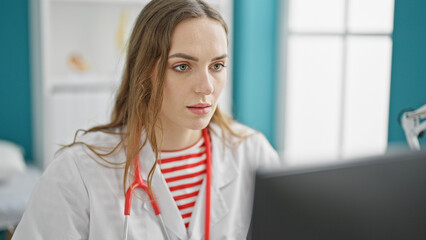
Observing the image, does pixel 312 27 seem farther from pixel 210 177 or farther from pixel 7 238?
pixel 7 238

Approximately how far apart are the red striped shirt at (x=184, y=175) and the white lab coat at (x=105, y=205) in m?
0.02

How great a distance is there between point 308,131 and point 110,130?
1810mm

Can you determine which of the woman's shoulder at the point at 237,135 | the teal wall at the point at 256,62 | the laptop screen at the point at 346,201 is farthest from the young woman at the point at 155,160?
the teal wall at the point at 256,62

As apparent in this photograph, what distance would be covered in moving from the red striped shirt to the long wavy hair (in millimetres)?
50

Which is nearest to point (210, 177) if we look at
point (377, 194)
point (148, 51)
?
point (148, 51)

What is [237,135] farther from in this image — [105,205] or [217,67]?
[105,205]

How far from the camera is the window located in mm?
2348

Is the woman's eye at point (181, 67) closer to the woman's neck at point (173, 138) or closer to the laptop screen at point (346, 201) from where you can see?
the woman's neck at point (173, 138)

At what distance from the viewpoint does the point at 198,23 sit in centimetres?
116

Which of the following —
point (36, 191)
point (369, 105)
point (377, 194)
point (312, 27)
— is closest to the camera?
point (377, 194)

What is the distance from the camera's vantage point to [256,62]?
3072 mm

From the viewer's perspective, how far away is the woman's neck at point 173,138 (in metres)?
1.28

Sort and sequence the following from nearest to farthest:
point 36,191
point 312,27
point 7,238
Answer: point 36,191, point 7,238, point 312,27

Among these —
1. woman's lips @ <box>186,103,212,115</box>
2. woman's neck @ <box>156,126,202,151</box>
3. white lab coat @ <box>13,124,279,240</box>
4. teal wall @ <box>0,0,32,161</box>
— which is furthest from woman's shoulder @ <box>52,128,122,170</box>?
teal wall @ <box>0,0,32,161</box>
